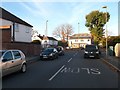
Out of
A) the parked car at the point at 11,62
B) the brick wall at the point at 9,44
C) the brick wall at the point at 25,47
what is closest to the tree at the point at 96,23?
the brick wall at the point at 25,47

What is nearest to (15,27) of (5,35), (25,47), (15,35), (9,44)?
(15,35)

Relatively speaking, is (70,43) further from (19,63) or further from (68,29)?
(19,63)

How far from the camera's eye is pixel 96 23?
68.8m

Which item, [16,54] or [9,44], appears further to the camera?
[9,44]

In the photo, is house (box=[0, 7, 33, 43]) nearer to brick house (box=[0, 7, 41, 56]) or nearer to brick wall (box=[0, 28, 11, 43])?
brick house (box=[0, 7, 41, 56])

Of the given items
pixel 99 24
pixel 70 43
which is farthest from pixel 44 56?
pixel 70 43

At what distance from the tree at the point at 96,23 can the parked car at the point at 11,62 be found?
5477cm

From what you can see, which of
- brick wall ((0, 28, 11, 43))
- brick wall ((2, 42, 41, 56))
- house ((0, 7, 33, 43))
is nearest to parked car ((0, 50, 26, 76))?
brick wall ((2, 42, 41, 56))

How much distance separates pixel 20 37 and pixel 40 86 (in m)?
30.8

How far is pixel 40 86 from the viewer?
30.0 feet

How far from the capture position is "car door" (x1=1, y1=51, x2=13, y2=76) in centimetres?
1076

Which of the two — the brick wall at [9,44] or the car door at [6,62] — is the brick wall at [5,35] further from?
the car door at [6,62]

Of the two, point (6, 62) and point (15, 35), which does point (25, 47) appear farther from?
point (6, 62)

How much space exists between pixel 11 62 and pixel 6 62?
0.60 meters
